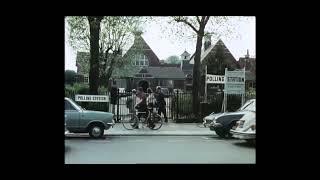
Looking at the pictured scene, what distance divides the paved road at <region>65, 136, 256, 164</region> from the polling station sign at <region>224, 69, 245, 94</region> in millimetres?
831

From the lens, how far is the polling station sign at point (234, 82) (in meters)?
6.96

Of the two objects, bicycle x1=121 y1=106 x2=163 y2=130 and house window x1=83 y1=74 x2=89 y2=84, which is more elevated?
house window x1=83 y1=74 x2=89 y2=84

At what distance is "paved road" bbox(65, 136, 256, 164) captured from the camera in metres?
5.57

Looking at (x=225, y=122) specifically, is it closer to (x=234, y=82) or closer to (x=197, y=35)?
(x=234, y=82)

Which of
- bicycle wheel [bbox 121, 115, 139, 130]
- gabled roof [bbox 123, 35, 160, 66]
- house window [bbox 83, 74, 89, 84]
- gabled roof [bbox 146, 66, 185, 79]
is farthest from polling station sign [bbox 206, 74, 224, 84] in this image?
house window [bbox 83, 74, 89, 84]

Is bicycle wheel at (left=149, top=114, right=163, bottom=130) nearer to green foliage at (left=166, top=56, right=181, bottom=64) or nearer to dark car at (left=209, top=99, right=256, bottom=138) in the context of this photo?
dark car at (left=209, top=99, right=256, bottom=138)

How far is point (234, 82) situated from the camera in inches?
286

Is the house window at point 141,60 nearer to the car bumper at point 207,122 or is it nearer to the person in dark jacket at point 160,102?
the person in dark jacket at point 160,102

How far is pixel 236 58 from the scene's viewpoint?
7.40 meters

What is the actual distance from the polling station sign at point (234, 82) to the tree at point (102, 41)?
1.79 metres

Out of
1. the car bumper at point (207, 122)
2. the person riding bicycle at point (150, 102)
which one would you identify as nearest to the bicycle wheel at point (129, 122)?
the person riding bicycle at point (150, 102)
